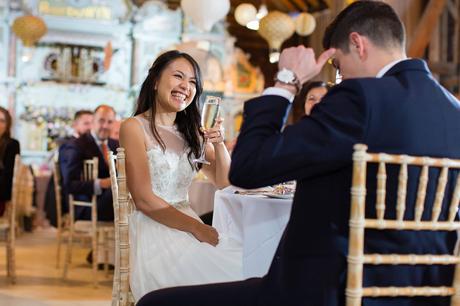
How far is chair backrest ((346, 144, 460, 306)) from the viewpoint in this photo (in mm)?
1353

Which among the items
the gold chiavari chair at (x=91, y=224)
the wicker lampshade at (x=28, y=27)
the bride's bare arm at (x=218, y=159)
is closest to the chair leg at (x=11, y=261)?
the gold chiavari chair at (x=91, y=224)

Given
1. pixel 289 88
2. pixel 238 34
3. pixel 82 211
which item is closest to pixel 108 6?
pixel 238 34

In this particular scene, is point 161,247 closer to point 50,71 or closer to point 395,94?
point 395,94

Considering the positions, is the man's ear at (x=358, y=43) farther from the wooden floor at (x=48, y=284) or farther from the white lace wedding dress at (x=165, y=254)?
the wooden floor at (x=48, y=284)

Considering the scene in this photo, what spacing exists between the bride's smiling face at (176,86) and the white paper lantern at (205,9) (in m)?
4.04

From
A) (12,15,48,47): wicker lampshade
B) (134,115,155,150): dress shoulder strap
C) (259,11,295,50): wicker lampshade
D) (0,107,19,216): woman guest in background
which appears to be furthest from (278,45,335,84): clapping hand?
(12,15,48,47): wicker lampshade

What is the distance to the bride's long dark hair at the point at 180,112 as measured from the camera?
Answer: 8.84 feet

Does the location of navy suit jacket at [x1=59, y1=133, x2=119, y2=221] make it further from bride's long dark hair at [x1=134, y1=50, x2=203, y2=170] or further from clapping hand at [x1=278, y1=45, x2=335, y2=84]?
clapping hand at [x1=278, y1=45, x2=335, y2=84]

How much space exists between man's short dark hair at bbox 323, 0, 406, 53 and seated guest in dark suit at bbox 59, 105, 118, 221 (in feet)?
12.1

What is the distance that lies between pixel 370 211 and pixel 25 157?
1047 cm

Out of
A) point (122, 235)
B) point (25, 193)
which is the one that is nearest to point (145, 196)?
point (122, 235)

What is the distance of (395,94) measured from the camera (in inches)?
54.4

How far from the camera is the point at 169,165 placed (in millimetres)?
2631

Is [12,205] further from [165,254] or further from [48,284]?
[165,254]
